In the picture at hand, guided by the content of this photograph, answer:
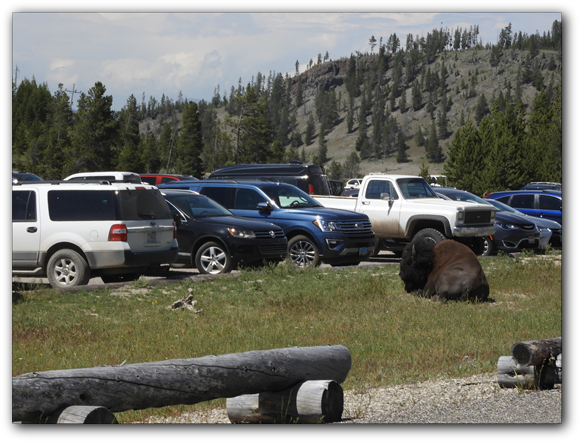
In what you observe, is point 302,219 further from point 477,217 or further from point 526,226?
point 526,226

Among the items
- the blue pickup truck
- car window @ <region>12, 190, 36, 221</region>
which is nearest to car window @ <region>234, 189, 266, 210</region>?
the blue pickup truck

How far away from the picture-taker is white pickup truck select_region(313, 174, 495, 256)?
56.2ft

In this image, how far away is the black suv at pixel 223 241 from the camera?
1418 cm

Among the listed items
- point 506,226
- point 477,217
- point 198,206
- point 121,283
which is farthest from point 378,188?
point 121,283

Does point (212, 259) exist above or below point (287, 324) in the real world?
above

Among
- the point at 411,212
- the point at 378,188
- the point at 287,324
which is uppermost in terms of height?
the point at 378,188

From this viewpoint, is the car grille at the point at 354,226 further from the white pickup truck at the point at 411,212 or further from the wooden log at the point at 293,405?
the wooden log at the point at 293,405

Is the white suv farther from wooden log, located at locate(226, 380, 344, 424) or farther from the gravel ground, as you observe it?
wooden log, located at locate(226, 380, 344, 424)

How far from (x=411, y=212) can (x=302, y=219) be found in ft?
10.8

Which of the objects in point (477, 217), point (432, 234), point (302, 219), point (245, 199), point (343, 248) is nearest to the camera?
point (343, 248)

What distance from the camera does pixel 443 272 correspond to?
11.8m
